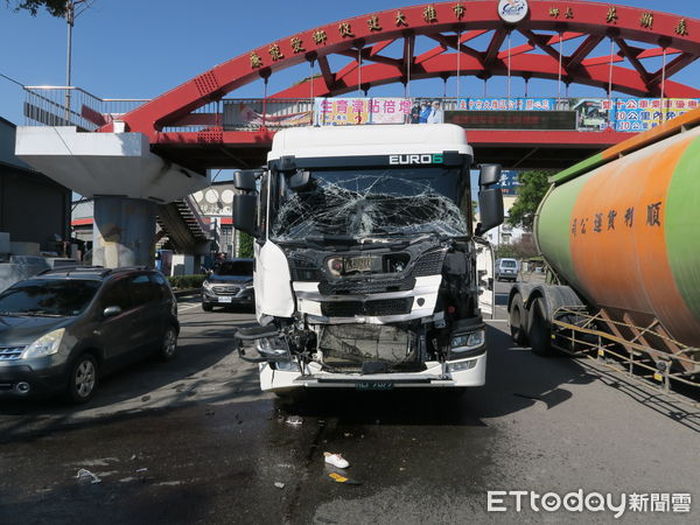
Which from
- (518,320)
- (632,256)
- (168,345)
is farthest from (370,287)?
(518,320)

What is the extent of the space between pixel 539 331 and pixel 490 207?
14.7 ft

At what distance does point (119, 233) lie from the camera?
20688mm

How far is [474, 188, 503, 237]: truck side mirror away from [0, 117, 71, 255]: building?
18142 mm

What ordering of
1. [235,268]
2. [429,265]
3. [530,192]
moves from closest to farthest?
[429,265]
[235,268]
[530,192]

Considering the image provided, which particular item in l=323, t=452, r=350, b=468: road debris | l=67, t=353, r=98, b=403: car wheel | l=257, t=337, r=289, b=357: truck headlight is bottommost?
l=323, t=452, r=350, b=468: road debris

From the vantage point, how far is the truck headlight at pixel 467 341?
5.24m

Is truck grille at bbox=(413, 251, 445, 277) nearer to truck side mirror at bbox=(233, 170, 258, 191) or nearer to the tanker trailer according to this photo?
truck side mirror at bbox=(233, 170, 258, 191)

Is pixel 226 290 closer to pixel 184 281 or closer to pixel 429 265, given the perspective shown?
Answer: pixel 184 281

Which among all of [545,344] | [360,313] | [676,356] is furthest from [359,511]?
[545,344]

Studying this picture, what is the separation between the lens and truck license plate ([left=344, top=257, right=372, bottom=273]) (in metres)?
5.21

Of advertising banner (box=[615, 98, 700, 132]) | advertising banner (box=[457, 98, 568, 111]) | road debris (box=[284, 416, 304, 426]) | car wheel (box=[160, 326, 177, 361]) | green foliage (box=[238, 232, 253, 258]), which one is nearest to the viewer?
road debris (box=[284, 416, 304, 426])

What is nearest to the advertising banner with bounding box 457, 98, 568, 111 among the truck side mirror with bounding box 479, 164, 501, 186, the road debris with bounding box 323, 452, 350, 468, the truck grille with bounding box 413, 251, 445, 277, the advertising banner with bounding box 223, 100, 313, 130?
the advertising banner with bounding box 223, 100, 313, 130

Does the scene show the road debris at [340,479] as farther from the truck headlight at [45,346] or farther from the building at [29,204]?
the building at [29,204]

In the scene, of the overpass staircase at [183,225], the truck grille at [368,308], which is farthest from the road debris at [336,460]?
the overpass staircase at [183,225]
